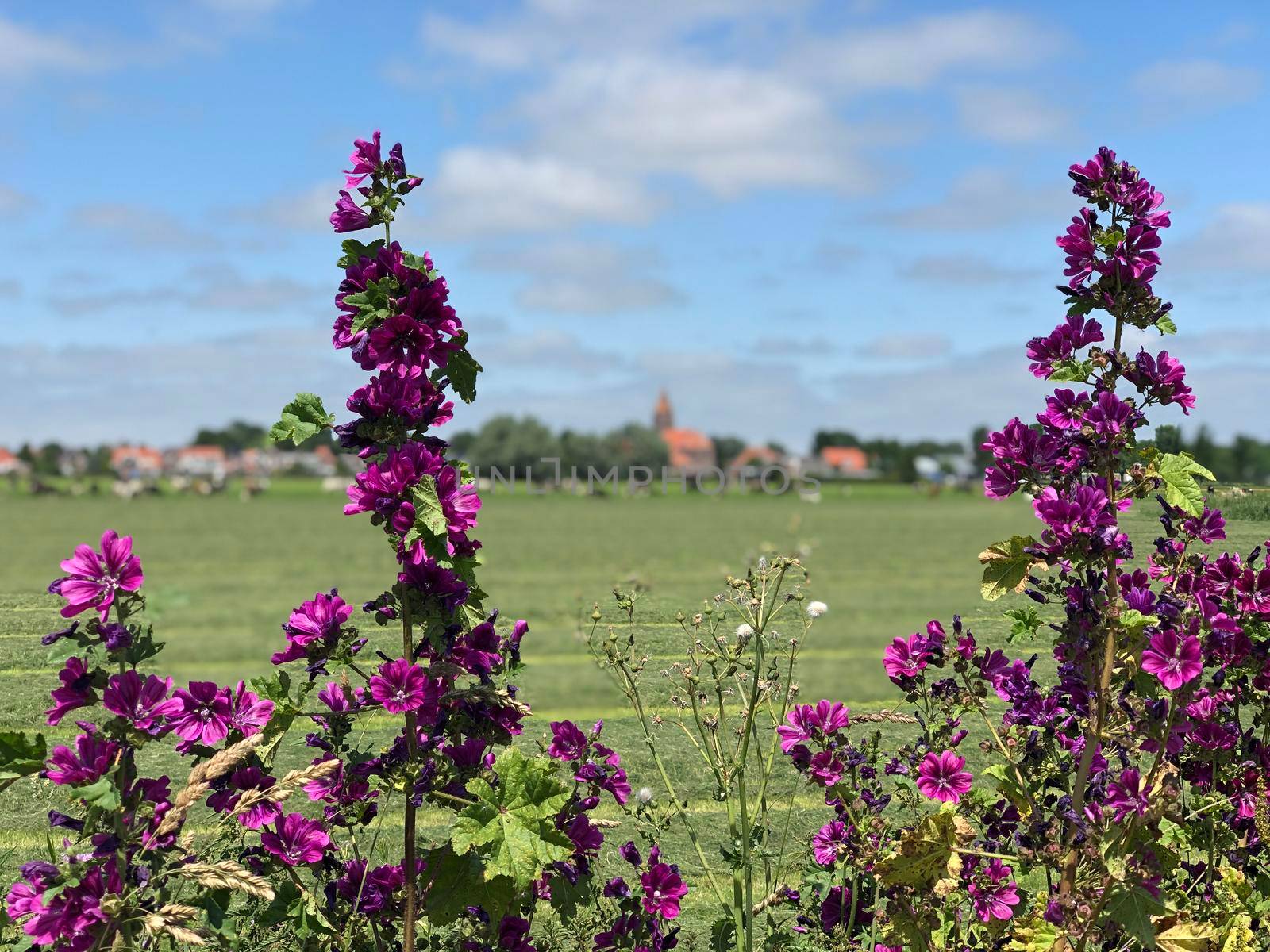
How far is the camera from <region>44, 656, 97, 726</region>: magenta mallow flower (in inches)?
104

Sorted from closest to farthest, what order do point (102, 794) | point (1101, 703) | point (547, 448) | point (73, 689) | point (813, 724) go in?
point (102, 794)
point (73, 689)
point (1101, 703)
point (813, 724)
point (547, 448)

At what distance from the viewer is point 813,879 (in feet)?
12.6

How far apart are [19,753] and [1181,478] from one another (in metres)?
2.88

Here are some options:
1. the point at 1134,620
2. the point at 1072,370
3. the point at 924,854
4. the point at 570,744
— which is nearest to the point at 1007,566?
the point at 1134,620

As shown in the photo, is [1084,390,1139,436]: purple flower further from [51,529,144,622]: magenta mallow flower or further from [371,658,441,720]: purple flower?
[51,529,144,622]: magenta mallow flower

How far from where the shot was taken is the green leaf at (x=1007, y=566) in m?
3.12

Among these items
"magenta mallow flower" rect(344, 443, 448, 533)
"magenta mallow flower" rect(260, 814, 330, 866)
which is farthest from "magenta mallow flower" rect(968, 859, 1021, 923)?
"magenta mallow flower" rect(344, 443, 448, 533)

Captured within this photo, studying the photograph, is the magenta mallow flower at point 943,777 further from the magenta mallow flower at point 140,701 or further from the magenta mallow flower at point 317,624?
the magenta mallow flower at point 140,701

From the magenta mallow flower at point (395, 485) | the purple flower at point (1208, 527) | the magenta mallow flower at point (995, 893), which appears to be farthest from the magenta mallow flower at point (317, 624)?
the purple flower at point (1208, 527)

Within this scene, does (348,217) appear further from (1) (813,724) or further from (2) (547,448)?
(2) (547,448)

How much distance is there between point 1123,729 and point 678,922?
1.85 m

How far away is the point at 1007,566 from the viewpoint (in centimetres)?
314

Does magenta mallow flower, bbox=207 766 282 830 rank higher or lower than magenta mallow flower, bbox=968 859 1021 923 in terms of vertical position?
higher

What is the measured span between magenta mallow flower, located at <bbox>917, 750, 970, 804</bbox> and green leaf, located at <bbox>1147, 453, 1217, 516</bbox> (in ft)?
2.93
